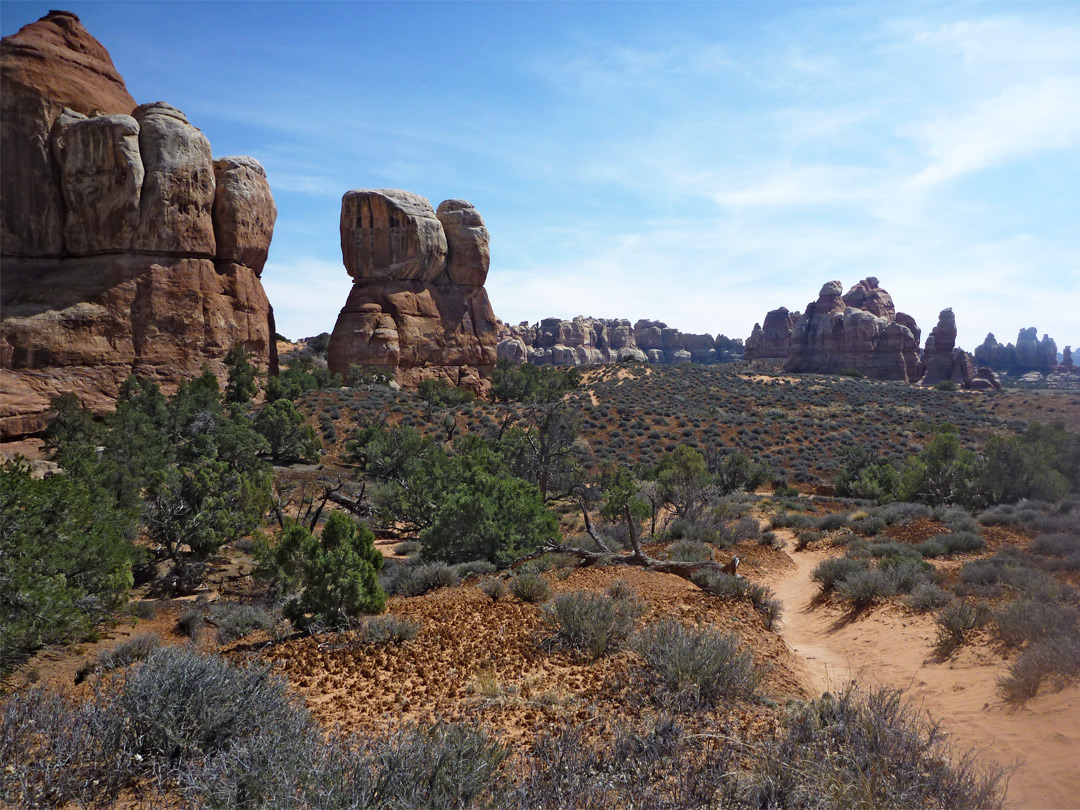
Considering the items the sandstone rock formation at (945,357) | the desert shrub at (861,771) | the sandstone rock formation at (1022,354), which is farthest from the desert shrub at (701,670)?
the sandstone rock formation at (1022,354)

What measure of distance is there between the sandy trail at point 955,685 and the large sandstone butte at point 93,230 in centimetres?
2843

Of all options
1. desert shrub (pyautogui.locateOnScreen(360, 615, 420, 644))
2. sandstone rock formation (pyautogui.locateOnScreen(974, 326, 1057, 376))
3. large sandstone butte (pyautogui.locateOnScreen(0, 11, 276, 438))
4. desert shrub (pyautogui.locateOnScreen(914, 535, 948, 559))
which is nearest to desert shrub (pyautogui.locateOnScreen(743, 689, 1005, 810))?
desert shrub (pyautogui.locateOnScreen(360, 615, 420, 644))

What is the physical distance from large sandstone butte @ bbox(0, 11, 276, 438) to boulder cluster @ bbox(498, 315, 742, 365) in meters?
55.4

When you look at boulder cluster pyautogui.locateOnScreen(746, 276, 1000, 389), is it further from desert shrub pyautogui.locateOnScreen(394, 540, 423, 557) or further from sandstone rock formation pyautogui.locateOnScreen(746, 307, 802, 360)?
desert shrub pyautogui.locateOnScreen(394, 540, 423, 557)

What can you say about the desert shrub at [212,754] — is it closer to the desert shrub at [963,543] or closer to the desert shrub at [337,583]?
the desert shrub at [337,583]

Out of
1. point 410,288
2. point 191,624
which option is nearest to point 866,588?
point 191,624

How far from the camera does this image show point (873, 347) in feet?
229

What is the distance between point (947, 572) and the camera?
948 centimetres

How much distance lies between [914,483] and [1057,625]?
13.5 meters

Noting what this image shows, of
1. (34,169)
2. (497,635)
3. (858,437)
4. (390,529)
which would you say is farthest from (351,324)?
(497,635)

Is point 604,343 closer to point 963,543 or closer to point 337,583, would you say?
point 963,543

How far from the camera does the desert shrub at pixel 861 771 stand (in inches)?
123

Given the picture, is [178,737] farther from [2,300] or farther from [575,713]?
[2,300]

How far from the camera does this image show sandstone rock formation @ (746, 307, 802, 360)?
95562 mm
